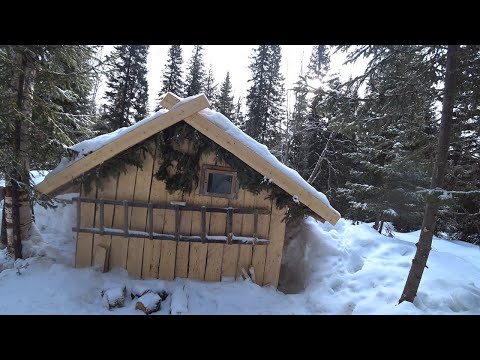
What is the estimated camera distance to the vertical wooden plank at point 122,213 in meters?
6.25

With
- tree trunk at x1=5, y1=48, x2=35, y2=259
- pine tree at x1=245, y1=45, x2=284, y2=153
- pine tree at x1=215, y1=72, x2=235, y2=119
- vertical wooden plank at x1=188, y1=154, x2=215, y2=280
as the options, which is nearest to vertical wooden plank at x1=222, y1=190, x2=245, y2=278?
vertical wooden plank at x1=188, y1=154, x2=215, y2=280

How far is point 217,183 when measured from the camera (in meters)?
6.68

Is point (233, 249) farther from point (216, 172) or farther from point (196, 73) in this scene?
point (196, 73)

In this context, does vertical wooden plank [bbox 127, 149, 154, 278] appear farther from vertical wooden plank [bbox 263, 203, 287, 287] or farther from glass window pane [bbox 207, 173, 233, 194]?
vertical wooden plank [bbox 263, 203, 287, 287]

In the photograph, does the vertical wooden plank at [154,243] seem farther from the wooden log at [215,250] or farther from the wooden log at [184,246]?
the wooden log at [215,250]

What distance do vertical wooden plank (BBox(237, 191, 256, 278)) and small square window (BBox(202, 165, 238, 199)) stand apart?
0.32m

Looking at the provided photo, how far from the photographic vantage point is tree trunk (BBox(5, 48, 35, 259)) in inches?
222

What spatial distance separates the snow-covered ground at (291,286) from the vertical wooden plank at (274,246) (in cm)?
31

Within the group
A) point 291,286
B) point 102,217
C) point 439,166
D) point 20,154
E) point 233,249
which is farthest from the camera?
point 291,286

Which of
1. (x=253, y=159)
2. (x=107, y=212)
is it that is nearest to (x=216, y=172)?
(x=253, y=159)

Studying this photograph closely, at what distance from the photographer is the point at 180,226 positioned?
20.6 feet

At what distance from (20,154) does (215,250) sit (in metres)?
4.23
